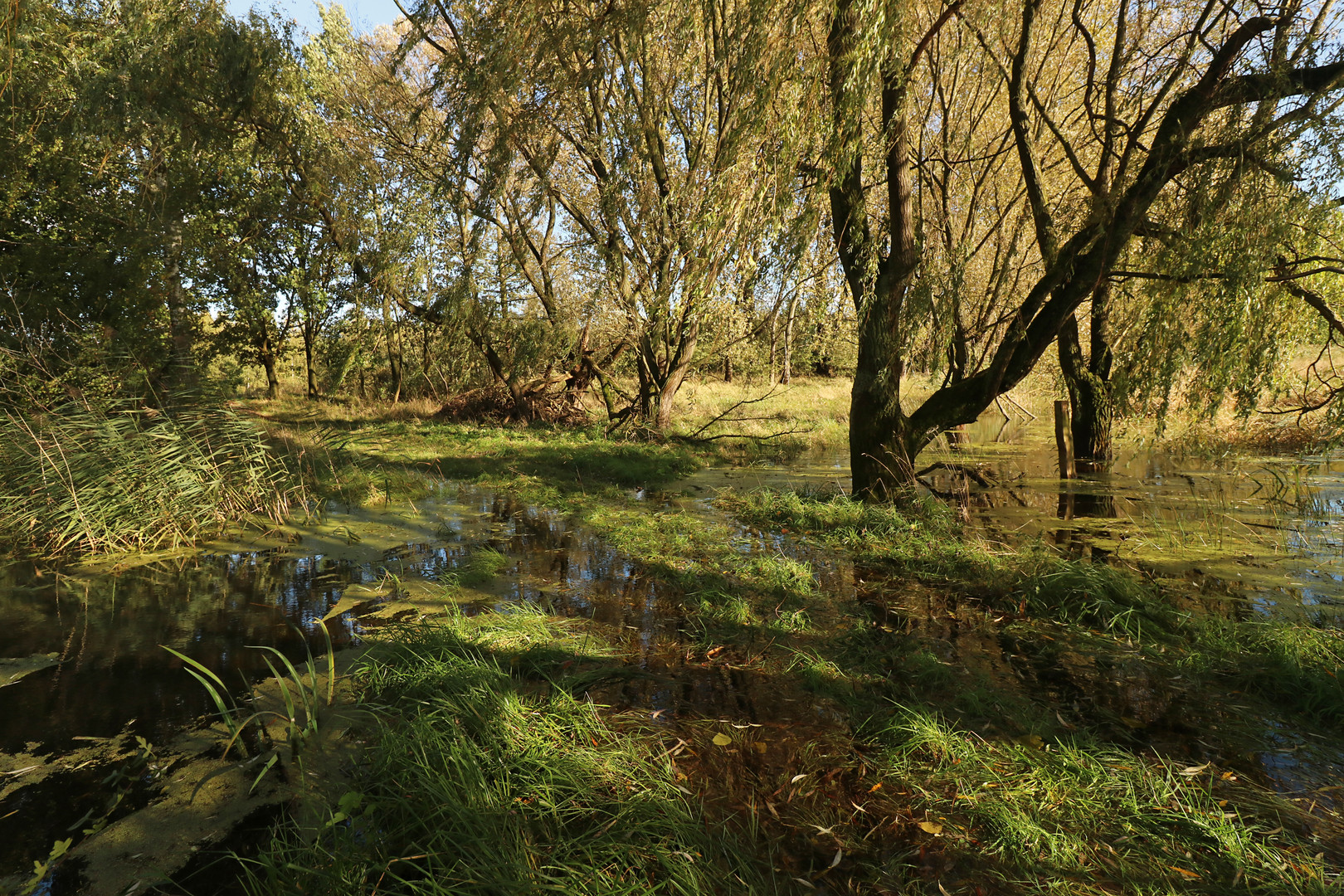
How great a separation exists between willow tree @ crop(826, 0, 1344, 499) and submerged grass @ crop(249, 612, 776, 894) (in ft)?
16.0

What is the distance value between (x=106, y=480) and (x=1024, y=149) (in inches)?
368

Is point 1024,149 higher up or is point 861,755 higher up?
point 1024,149

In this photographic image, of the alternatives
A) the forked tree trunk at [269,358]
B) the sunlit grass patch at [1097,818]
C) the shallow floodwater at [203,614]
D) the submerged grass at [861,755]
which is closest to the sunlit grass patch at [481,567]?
the shallow floodwater at [203,614]

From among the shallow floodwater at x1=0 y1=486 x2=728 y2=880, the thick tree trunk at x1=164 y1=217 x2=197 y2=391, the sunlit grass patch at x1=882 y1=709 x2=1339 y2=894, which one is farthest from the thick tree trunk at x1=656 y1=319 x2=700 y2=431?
the sunlit grass patch at x1=882 y1=709 x2=1339 y2=894

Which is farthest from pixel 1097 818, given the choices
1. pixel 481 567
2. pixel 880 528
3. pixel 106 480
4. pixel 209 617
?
pixel 106 480

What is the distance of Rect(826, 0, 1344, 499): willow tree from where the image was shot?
5.23 meters

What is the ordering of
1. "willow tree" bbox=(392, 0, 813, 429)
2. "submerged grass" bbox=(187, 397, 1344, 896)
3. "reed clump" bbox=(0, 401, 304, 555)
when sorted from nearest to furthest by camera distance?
1. "submerged grass" bbox=(187, 397, 1344, 896)
2. "reed clump" bbox=(0, 401, 304, 555)
3. "willow tree" bbox=(392, 0, 813, 429)

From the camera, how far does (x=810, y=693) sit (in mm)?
3207

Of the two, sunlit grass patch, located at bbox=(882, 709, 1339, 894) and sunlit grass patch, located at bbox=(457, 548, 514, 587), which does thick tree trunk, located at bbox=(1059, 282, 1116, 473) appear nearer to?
sunlit grass patch, located at bbox=(882, 709, 1339, 894)

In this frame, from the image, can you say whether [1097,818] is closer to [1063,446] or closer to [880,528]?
[880,528]

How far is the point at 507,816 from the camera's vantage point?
2109 mm

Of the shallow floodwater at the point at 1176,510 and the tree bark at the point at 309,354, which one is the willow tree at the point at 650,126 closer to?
the shallow floodwater at the point at 1176,510

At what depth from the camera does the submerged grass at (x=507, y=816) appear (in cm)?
190

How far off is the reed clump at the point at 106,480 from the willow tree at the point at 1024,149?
20.2 feet
